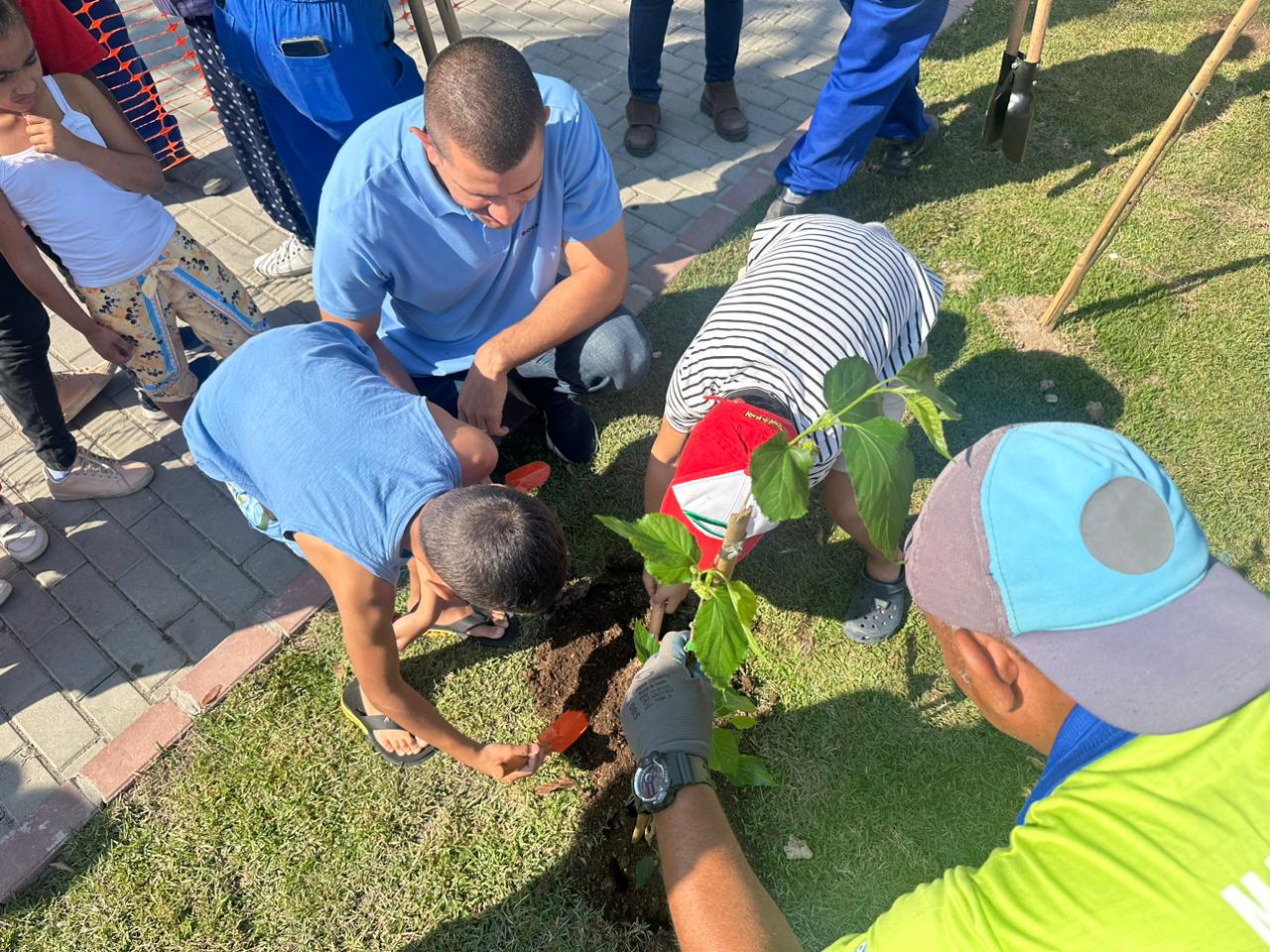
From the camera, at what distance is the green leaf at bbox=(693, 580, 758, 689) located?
5.22ft

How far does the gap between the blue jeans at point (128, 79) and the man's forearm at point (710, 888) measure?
12.3ft

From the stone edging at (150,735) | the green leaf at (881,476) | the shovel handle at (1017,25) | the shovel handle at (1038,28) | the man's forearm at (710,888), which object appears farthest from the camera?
the shovel handle at (1017,25)

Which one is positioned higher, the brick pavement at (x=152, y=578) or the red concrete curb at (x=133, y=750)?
the brick pavement at (x=152, y=578)

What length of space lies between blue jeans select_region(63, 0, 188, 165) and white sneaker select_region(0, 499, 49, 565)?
178 centimetres

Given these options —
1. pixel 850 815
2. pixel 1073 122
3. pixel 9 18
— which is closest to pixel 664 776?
pixel 850 815

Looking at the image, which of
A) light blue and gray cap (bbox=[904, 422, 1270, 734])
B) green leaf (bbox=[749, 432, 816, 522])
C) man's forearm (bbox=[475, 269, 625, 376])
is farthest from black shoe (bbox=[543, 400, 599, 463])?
light blue and gray cap (bbox=[904, 422, 1270, 734])

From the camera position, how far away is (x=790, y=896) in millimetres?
2572

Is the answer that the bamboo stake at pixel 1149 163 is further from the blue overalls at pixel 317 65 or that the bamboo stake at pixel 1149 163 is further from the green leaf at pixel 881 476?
the blue overalls at pixel 317 65

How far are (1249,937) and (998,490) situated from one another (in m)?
0.69

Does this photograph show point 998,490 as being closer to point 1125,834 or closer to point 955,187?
point 1125,834

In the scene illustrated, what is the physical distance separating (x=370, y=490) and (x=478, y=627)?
1.09 meters

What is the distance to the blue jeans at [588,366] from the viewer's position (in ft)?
10.1

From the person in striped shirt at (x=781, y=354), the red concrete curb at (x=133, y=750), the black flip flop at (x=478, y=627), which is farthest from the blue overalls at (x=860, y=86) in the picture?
the red concrete curb at (x=133, y=750)

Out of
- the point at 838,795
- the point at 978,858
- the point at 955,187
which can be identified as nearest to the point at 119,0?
the point at 955,187
